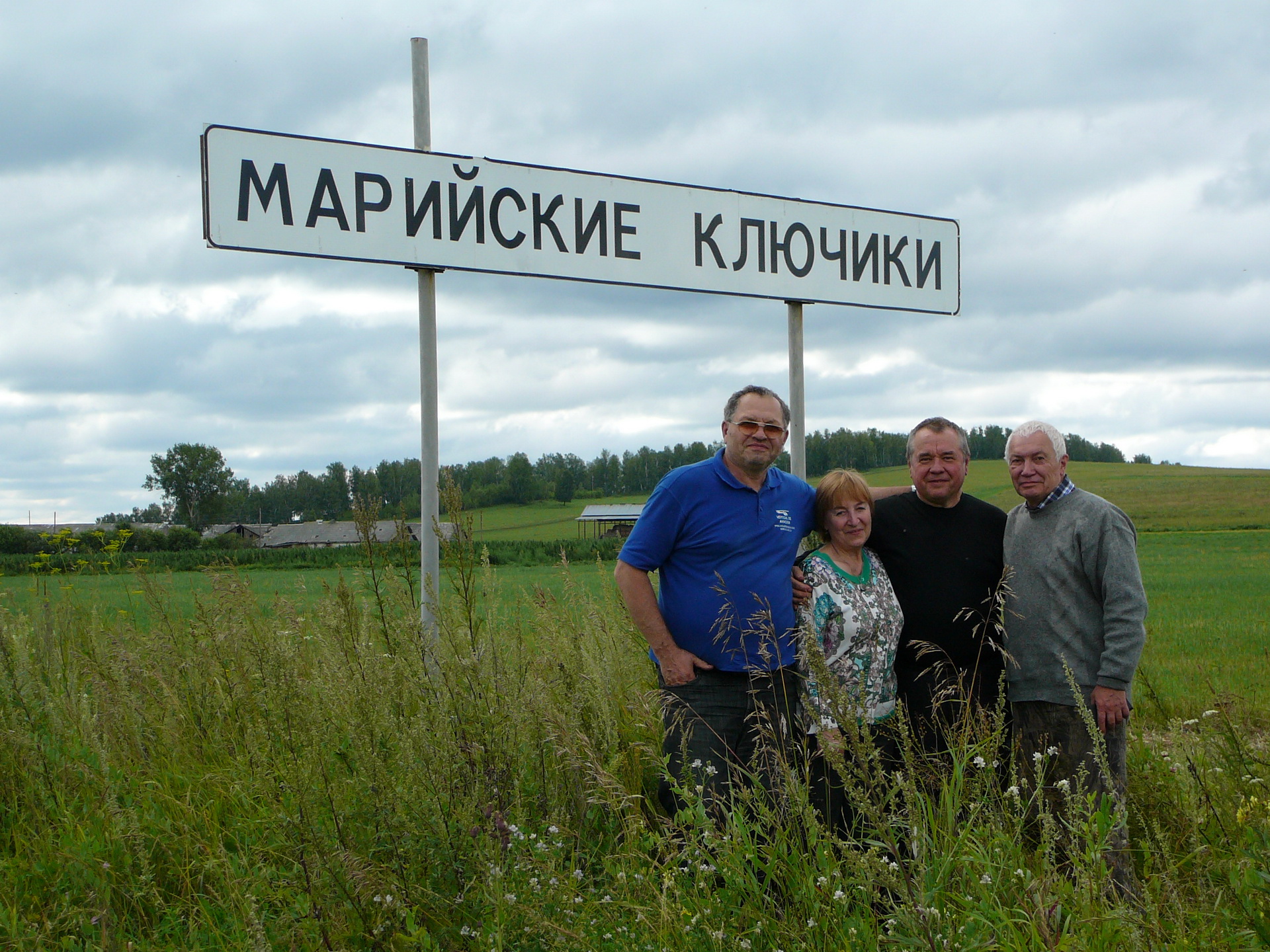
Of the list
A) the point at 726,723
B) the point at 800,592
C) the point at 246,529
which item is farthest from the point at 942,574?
the point at 246,529

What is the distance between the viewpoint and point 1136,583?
329 cm

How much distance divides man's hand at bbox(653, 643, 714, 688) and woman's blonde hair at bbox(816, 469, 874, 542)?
0.77 m

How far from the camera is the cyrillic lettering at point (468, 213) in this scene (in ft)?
13.1

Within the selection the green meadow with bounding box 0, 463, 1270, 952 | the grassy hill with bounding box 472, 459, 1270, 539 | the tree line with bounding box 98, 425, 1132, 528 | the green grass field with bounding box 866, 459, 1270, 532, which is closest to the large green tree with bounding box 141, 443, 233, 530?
the tree line with bounding box 98, 425, 1132, 528

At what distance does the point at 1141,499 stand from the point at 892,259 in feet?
226

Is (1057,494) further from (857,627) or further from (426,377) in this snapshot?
(426,377)

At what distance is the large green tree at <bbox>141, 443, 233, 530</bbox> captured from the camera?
80000mm

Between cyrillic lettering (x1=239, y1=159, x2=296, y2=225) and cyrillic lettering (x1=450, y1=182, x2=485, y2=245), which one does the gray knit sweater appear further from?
cyrillic lettering (x1=239, y1=159, x2=296, y2=225)

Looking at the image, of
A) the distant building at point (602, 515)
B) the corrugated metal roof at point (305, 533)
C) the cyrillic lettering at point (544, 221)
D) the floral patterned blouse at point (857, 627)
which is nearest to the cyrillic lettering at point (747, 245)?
the cyrillic lettering at point (544, 221)

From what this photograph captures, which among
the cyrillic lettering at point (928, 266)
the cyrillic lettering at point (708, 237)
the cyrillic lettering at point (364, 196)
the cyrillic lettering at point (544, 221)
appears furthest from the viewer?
the cyrillic lettering at point (928, 266)

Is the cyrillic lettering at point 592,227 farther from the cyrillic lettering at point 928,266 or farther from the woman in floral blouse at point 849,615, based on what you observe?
the cyrillic lettering at point 928,266

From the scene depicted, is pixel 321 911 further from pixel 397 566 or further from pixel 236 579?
pixel 236 579

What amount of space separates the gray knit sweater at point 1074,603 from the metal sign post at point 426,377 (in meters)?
2.39

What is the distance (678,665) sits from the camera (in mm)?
3348
